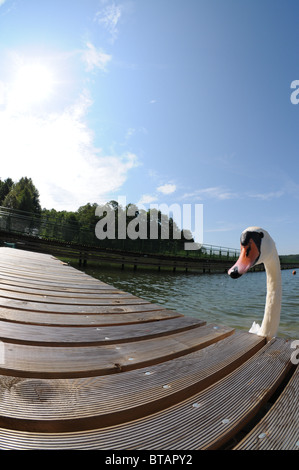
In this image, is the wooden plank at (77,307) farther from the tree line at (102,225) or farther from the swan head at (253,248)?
the tree line at (102,225)

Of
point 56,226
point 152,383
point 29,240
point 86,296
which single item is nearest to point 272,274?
point 86,296

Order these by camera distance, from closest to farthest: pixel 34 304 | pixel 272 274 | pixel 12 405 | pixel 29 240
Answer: pixel 12 405 < pixel 34 304 < pixel 272 274 < pixel 29 240

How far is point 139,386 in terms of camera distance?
92cm

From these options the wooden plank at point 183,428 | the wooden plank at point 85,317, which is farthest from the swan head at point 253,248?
the wooden plank at point 183,428

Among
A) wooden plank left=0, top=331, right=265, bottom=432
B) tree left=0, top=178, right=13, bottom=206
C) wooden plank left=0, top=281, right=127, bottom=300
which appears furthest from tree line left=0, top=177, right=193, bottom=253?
wooden plank left=0, top=331, right=265, bottom=432

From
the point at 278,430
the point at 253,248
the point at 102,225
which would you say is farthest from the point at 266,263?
the point at 102,225

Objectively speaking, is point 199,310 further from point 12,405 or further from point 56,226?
point 56,226

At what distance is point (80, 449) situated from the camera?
2.00 ft

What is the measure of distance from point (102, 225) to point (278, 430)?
28999mm

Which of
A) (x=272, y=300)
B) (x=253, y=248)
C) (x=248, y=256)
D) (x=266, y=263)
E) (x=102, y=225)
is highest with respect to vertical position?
(x=102, y=225)

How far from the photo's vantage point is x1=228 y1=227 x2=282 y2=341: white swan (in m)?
2.92

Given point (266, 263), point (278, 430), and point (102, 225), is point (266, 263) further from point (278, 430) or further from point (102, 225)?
point (102, 225)

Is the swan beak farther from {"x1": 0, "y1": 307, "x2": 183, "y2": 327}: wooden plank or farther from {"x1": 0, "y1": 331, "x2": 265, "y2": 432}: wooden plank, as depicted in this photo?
{"x1": 0, "y1": 331, "x2": 265, "y2": 432}: wooden plank
